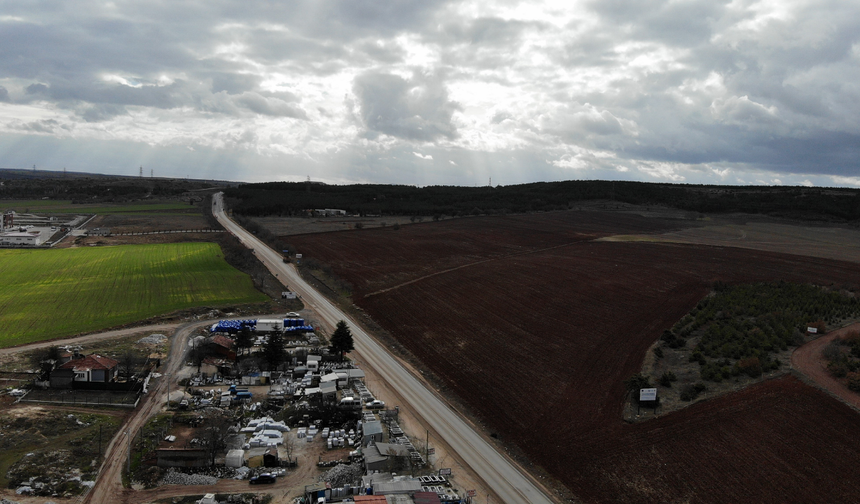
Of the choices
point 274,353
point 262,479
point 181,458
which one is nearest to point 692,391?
point 262,479

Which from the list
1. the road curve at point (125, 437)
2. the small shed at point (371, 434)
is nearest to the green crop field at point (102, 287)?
the road curve at point (125, 437)

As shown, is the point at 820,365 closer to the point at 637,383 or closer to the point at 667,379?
the point at 667,379

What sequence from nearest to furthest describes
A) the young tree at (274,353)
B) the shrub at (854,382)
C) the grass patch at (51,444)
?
the grass patch at (51,444) → the shrub at (854,382) → the young tree at (274,353)

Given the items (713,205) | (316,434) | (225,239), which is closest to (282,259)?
(225,239)

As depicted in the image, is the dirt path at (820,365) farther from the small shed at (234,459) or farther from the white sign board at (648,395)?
the small shed at (234,459)

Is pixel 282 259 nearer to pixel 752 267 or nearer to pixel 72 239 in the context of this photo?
pixel 72 239
